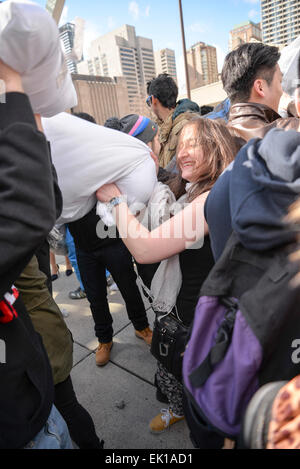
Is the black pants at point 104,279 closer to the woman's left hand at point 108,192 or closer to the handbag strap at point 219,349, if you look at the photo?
the woman's left hand at point 108,192

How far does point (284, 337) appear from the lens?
68 cm

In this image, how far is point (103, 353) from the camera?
7.47 feet

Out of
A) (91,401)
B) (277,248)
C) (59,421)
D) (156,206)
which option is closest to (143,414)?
(91,401)

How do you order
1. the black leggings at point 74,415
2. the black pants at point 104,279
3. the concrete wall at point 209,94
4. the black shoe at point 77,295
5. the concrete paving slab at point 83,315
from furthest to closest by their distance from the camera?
the concrete wall at point 209,94, the black shoe at point 77,295, the concrete paving slab at point 83,315, the black pants at point 104,279, the black leggings at point 74,415

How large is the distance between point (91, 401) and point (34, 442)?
50.1 inches

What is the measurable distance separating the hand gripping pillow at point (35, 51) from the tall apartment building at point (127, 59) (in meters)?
76.8

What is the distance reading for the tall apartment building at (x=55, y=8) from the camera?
78cm

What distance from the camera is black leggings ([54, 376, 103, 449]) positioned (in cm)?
126

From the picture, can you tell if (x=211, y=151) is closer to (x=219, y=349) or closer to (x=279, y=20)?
(x=219, y=349)

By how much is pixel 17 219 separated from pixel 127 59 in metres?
108

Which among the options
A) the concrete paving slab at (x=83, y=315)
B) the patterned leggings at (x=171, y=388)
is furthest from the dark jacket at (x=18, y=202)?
the concrete paving slab at (x=83, y=315)

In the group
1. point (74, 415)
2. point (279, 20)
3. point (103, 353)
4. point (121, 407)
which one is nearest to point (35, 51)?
point (74, 415)
